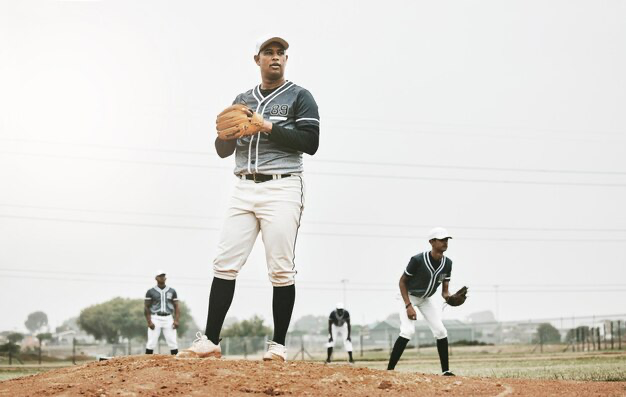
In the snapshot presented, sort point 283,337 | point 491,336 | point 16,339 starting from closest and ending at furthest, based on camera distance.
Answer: point 283,337 < point 16,339 < point 491,336

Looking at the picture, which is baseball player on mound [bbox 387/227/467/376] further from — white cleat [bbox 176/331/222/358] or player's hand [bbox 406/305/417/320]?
white cleat [bbox 176/331/222/358]

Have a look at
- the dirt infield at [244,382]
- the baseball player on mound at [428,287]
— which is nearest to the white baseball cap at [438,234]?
the baseball player on mound at [428,287]

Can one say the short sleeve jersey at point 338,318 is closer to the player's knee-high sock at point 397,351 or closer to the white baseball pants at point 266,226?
the player's knee-high sock at point 397,351

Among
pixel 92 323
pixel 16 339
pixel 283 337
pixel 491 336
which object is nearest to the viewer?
pixel 283 337

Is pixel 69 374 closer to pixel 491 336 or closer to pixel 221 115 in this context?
pixel 221 115

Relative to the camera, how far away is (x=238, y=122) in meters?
5.83

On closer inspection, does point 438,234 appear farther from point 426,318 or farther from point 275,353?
point 275,353

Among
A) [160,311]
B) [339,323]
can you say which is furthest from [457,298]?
[339,323]

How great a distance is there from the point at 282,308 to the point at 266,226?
0.71m

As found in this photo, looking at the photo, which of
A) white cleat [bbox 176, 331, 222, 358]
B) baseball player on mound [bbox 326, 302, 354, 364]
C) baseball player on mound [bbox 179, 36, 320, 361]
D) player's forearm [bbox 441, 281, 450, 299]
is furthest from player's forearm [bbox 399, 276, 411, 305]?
baseball player on mound [bbox 326, 302, 354, 364]

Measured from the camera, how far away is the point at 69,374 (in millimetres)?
5816

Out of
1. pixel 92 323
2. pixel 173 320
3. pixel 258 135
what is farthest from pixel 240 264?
pixel 92 323

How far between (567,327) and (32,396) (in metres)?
42.9

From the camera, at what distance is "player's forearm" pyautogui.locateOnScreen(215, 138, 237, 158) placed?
250 inches
